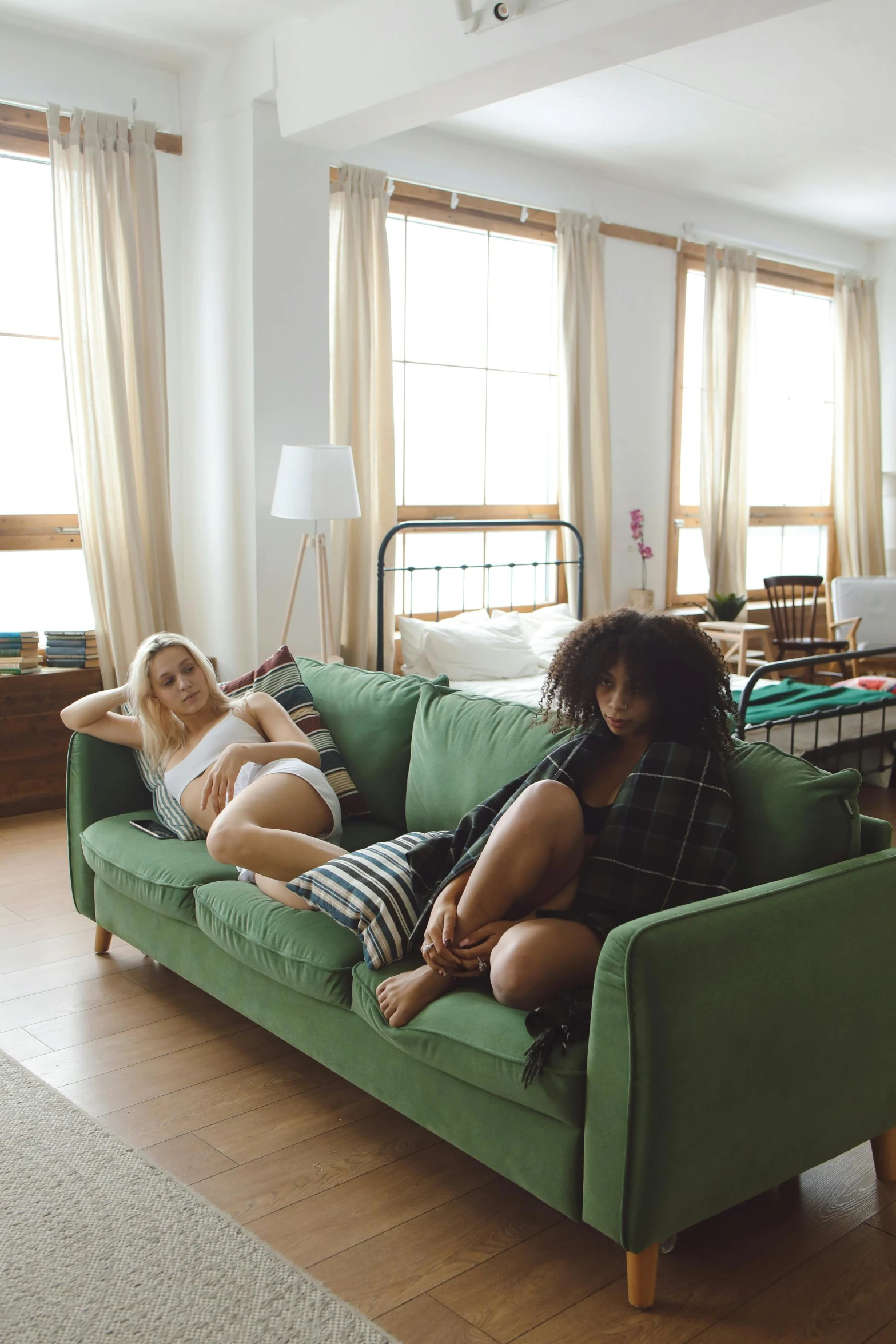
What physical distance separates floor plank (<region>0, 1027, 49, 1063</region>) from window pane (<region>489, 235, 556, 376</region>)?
14.0 feet

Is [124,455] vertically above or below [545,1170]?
above

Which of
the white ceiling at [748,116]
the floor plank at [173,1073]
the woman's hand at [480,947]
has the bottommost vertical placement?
the floor plank at [173,1073]

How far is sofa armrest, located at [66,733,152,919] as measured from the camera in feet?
10.8

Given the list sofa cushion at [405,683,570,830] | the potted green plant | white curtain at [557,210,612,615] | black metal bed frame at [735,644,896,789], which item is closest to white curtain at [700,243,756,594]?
the potted green plant

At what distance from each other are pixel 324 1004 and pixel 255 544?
2754 mm

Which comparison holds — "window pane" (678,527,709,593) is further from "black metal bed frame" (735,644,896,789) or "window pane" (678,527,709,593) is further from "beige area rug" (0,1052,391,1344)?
"beige area rug" (0,1052,391,1344)

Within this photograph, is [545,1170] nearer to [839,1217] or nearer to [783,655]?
[839,1217]

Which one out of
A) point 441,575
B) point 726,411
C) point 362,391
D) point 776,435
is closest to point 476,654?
point 441,575

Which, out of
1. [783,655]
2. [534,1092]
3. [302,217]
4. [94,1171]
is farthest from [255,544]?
[783,655]

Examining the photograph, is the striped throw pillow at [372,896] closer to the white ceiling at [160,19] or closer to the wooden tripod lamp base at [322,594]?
the wooden tripod lamp base at [322,594]

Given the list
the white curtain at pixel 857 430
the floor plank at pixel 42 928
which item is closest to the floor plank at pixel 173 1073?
the floor plank at pixel 42 928

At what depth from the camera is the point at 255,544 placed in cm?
481

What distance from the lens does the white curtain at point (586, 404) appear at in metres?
6.12

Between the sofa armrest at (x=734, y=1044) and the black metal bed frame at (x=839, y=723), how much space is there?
1.96m
